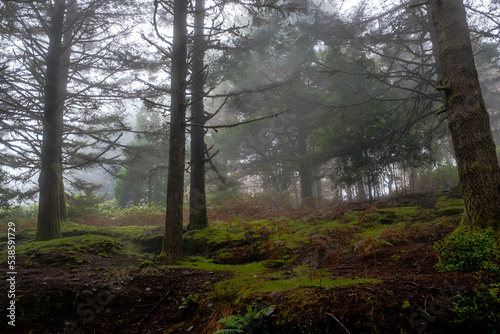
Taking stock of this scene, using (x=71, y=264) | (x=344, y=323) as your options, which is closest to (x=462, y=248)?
(x=344, y=323)

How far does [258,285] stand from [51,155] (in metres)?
6.66

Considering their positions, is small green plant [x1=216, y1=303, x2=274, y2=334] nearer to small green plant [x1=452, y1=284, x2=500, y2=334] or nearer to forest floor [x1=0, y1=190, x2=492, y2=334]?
forest floor [x1=0, y1=190, x2=492, y2=334]

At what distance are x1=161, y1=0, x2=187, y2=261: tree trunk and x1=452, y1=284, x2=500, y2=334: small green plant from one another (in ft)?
14.6

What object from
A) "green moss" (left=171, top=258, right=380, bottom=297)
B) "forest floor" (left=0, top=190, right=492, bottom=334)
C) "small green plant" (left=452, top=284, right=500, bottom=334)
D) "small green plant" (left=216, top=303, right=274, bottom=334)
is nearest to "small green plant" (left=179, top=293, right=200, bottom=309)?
"forest floor" (left=0, top=190, right=492, bottom=334)

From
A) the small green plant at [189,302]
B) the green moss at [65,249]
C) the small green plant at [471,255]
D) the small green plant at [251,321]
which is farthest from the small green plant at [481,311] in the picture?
the green moss at [65,249]

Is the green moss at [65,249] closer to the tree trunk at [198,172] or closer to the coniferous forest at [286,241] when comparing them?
the coniferous forest at [286,241]

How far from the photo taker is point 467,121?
4258 millimetres

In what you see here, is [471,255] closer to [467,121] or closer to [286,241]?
[467,121]

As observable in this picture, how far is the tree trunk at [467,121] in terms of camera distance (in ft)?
12.9

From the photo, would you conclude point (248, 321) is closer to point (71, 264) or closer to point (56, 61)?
point (71, 264)

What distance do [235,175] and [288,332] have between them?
16537 mm

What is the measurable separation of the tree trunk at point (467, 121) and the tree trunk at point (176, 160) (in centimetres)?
483

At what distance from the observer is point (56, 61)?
7219mm

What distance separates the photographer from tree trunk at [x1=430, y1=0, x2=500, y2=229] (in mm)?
3926
